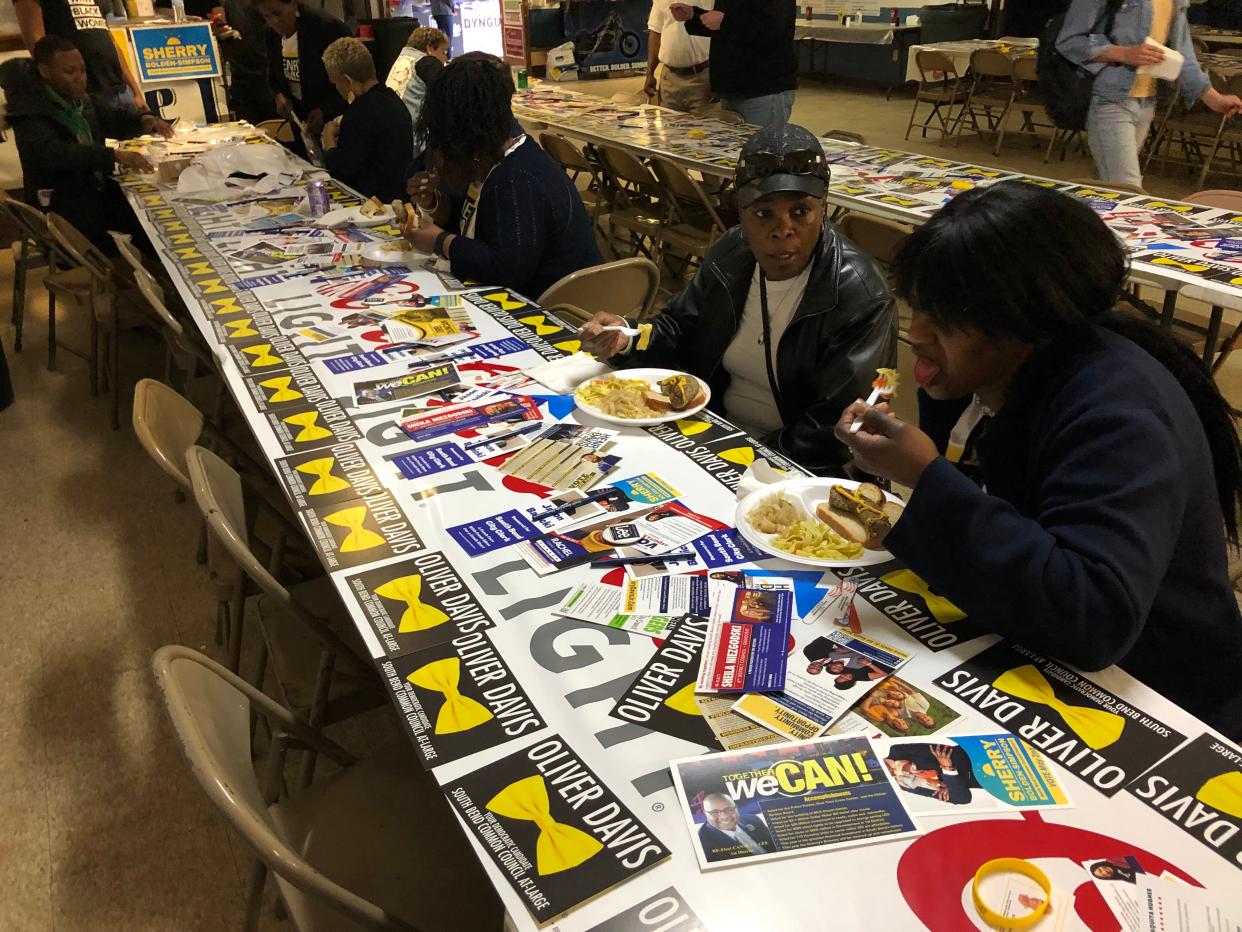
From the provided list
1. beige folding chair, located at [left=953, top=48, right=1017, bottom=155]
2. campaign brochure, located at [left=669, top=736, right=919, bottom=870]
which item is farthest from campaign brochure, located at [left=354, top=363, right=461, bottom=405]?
beige folding chair, located at [left=953, top=48, right=1017, bottom=155]

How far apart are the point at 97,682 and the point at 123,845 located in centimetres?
63

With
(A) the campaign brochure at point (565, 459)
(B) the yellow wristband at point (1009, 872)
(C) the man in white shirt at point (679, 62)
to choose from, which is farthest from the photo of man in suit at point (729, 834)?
(C) the man in white shirt at point (679, 62)

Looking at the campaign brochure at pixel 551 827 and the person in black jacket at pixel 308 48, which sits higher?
the person in black jacket at pixel 308 48

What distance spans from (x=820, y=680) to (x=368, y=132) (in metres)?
3.77

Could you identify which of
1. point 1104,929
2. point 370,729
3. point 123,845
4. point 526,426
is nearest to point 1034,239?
point 1104,929

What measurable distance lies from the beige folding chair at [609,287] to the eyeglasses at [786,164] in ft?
2.64

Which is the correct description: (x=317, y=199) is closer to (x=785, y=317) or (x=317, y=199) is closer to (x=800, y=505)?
(x=785, y=317)

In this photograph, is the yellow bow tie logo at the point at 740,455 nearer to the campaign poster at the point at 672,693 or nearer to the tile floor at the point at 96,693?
the campaign poster at the point at 672,693

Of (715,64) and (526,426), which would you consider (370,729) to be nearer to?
(526,426)

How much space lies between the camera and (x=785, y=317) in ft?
6.84

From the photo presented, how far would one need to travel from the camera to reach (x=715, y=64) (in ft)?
16.2

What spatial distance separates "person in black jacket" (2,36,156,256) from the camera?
13.1ft

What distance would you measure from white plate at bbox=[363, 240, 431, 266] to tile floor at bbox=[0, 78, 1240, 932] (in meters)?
1.17

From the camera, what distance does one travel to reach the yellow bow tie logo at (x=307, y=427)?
73.0 inches
